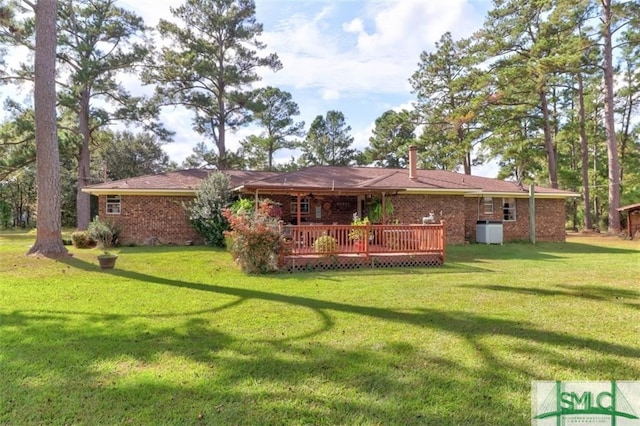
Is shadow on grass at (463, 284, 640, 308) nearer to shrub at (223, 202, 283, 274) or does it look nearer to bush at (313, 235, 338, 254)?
bush at (313, 235, 338, 254)

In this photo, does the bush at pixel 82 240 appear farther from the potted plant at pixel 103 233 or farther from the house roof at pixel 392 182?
the house roof at pixel 392 182

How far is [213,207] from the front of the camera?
14758 mm

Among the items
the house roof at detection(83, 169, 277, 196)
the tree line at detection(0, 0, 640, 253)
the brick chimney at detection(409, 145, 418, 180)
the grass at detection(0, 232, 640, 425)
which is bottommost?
the grass at detection(0, 232, 640, 425)

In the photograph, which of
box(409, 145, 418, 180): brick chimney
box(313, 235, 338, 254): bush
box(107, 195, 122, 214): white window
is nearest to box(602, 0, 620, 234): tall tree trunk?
→ box(409, 145, 418, 180): brick chimney

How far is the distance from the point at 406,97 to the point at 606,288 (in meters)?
29.4

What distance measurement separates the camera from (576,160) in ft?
115

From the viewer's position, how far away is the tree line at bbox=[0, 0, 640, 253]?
21.9 metres

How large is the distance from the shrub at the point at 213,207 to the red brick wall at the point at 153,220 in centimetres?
122

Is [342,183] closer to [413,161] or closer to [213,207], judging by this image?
[413,161]

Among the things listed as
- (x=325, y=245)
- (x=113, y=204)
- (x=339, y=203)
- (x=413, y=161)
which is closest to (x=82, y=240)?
(x=113, y=204)

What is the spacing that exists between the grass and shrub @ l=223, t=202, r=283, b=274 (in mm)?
1274

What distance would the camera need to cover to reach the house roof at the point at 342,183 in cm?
1466

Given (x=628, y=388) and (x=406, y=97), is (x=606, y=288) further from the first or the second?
(x=406, y=97)

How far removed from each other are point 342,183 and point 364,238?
5.80 m
